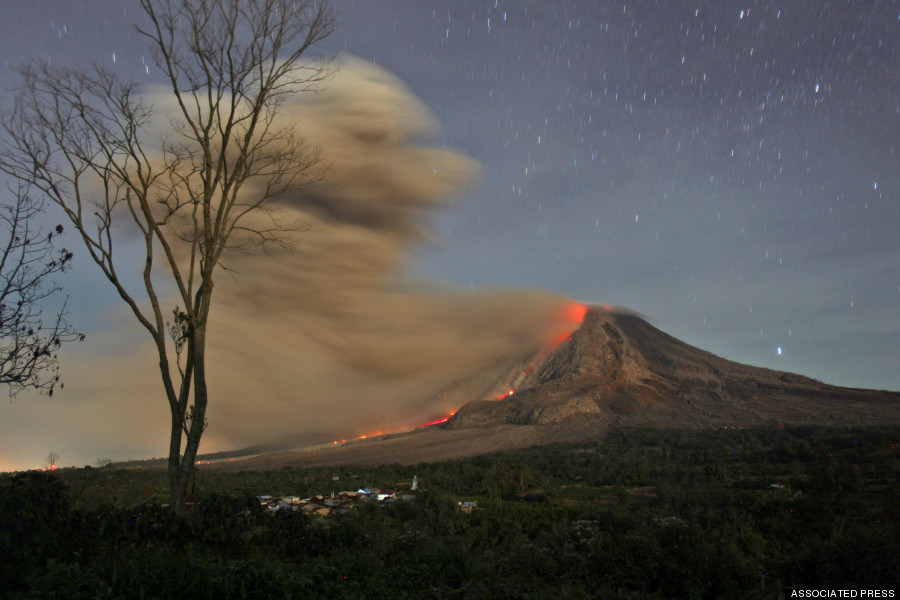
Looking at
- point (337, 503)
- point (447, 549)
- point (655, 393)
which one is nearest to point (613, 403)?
point (655, 393)

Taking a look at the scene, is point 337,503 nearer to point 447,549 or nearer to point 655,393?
point 447,549

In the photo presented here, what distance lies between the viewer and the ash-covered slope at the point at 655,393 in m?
74.1

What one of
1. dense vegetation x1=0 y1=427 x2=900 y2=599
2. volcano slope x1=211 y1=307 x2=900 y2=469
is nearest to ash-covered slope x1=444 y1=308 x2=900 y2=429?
volcano slope x1=211 y1=307 x2=900 y2=469

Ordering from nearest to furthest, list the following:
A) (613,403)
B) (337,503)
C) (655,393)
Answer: (337,503) < (613,403) < (655,393)

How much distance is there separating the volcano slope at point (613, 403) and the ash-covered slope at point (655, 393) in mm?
163

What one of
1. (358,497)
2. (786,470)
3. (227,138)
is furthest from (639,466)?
(227,138)

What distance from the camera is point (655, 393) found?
8844cm

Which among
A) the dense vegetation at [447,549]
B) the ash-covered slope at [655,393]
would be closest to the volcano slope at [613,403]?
the ash-covered slope at [655,393]

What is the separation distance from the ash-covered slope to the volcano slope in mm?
163

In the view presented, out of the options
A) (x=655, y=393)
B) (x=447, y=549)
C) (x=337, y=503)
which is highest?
(x=655, y=393)

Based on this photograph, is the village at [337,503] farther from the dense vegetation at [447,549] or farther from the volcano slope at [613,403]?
the volcano slope at [613,403]

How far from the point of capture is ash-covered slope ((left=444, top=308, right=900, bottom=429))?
74.1 meters

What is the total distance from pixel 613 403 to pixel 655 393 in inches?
333

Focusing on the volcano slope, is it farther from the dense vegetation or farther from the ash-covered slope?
the dense vegetation
